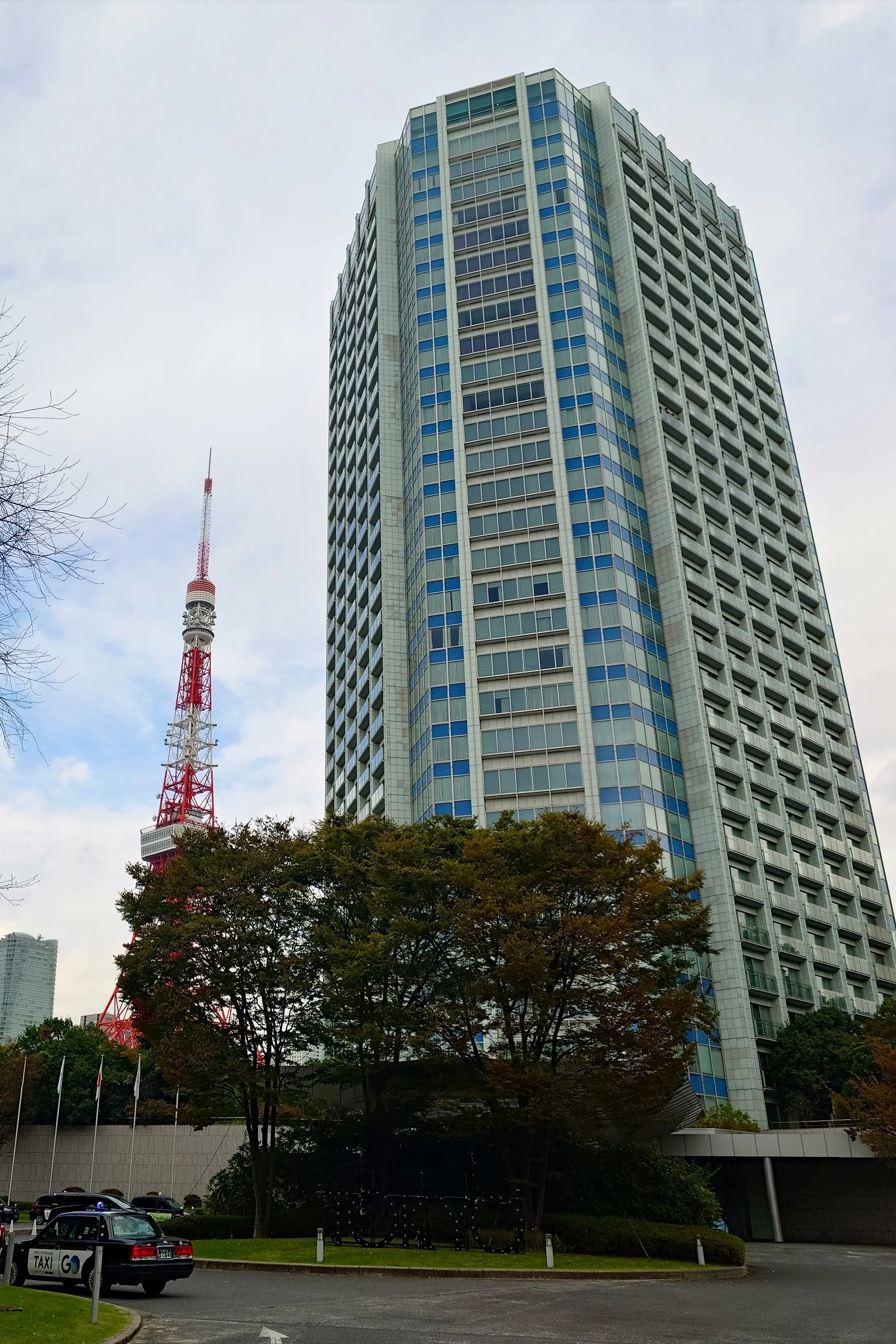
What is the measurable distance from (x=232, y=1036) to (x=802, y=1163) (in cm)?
3196

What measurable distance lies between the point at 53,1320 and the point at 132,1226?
19.7ft

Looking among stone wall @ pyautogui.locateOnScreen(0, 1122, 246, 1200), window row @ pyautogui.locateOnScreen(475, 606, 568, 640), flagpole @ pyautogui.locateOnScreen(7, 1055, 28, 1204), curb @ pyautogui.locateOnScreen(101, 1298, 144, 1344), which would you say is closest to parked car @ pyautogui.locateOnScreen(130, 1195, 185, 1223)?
stone wall @ pyautogui.locateOnScreen(0, 1122, 246, 1200)

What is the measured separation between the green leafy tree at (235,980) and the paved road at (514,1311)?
9.83 m

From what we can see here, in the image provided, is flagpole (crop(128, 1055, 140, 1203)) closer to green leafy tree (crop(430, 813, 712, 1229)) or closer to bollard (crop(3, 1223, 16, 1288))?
green leafy tree (crop(430, 813, 712, 1229))

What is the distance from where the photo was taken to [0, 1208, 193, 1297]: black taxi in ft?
68.5

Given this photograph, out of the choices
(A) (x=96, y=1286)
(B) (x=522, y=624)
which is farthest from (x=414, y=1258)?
(B) (x=522, y=624)

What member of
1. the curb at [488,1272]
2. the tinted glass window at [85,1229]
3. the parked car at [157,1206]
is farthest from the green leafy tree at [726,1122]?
the tinted glass window at [85,1229]

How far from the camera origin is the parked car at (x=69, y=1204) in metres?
26.0

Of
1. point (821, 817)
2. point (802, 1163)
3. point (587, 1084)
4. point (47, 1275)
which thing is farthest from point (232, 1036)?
point (821, 817)

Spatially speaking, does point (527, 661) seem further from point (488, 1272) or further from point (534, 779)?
point (488, 1272)

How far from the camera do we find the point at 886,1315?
1902cm

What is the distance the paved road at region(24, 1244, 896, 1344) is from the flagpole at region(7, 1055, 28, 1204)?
1870 inches

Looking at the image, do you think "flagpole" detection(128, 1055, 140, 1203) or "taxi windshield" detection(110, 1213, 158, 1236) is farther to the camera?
"flagpole" detection(128, 1055, 140, 1203)

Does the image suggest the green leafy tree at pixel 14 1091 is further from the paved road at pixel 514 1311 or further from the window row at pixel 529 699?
the paved road at pixel 514 1311
